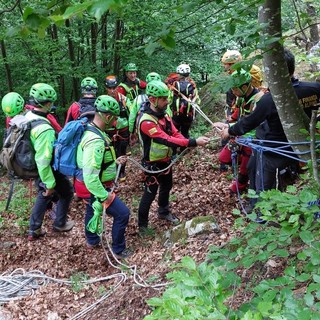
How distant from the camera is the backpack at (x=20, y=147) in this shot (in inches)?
217

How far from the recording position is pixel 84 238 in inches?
247

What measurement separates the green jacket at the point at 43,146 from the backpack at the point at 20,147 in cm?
8

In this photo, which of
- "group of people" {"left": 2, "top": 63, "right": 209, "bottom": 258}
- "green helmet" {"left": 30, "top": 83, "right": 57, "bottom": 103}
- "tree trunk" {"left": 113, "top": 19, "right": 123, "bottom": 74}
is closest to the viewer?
"group of people" {"left": 2, "top": 63, "right": 209, "bottom": 258}

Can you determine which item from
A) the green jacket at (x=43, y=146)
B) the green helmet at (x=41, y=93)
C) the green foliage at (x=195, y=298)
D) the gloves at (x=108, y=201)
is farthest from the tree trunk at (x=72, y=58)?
the green foliage at (x=195, y=298)

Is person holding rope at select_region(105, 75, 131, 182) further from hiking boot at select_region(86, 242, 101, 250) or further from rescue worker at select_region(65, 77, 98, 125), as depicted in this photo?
hiking boot at select_region(86, 242, 101, 250)

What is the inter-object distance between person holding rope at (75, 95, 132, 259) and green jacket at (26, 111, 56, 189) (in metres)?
0.64

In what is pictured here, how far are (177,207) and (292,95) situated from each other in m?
4.20

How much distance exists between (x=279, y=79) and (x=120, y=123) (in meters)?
5.74

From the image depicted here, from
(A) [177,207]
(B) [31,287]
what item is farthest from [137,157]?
(B) [31,287]

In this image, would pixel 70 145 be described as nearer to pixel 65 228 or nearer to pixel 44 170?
pixel 44 170

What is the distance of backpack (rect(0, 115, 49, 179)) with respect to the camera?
217 inches

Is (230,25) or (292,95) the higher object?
(230,25)

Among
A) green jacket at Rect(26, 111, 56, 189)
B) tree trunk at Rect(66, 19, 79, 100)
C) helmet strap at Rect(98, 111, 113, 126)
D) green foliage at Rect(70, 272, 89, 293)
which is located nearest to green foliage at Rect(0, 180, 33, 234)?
green jacket at Rect(26, 111, 56, 189)

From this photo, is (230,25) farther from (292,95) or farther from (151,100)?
(151,100)
